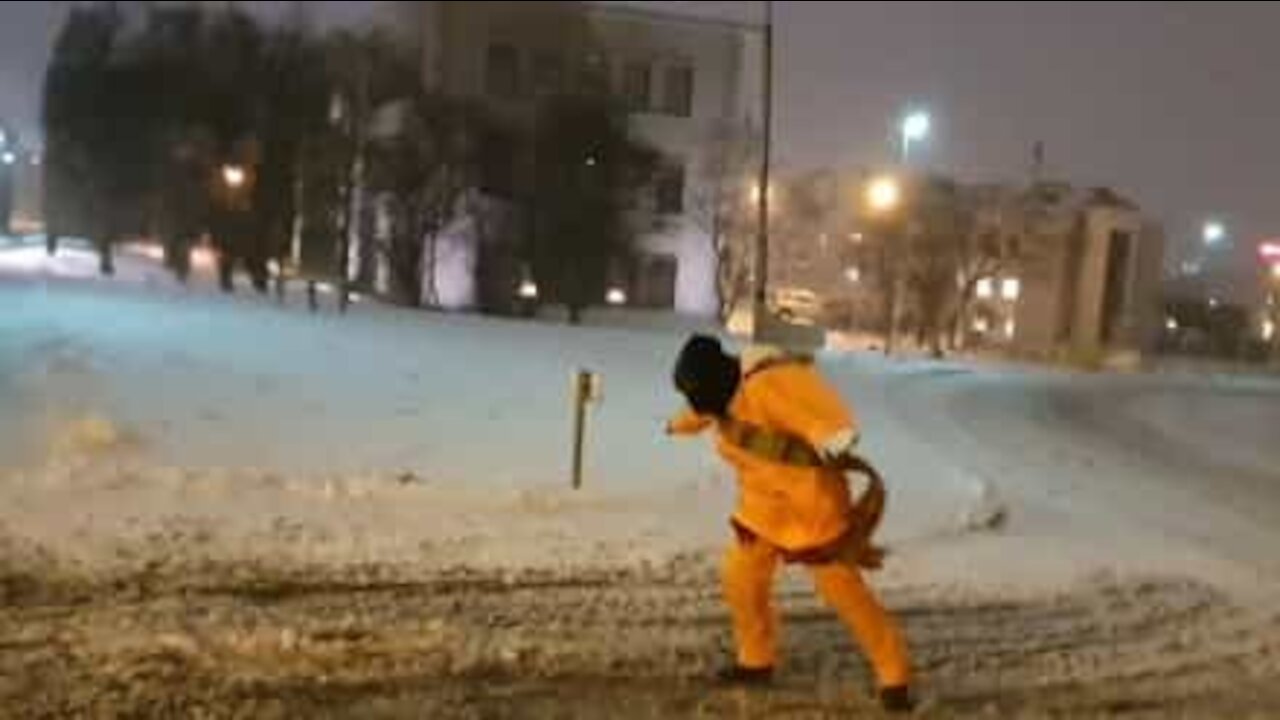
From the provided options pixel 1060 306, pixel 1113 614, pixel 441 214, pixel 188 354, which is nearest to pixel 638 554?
pixel 1113 614

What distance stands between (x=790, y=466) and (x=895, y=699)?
1.06m

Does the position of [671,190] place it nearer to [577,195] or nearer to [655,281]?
[655,281]

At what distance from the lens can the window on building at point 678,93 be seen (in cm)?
→ 6775

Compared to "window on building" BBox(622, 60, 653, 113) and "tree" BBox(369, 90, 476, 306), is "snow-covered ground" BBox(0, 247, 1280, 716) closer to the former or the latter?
"tree" BBox(369, 90, 476, 306)

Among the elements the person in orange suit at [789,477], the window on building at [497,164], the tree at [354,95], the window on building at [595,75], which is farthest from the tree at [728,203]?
the person in orange suit at [789,477]

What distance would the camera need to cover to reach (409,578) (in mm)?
10141

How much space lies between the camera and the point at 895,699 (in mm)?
7461

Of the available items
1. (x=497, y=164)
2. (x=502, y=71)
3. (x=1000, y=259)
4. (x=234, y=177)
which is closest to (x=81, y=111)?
(x=234, y=177)

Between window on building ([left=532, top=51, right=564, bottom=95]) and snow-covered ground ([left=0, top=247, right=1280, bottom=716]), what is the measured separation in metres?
36.0

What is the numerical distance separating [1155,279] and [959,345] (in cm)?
2502

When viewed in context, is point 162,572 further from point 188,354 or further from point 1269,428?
point 1269,428

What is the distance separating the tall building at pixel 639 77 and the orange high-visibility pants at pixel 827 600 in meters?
53.7

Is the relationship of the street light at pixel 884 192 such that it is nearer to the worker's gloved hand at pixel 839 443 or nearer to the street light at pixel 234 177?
the street light at pixel 234 177

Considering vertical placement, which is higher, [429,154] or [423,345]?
[429,154]
